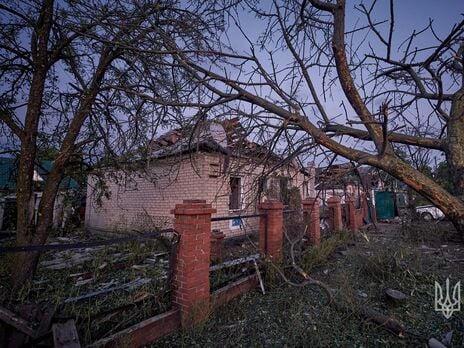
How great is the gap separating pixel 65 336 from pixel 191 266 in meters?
1.51

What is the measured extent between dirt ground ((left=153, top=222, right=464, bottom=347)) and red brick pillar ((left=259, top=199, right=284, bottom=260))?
0.66 m

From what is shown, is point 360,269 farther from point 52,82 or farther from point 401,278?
point 52,82

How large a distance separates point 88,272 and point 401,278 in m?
6.53

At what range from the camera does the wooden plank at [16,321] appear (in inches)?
86.0

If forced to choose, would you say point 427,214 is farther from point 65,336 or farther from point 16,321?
point 16,321

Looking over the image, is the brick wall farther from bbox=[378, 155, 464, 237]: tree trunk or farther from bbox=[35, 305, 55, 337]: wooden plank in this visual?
bbox=[378, 155, 464, 237]: tree trunk

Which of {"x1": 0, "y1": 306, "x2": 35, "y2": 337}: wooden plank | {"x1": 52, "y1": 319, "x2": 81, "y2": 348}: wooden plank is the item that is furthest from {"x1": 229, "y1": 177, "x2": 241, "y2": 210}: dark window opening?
{"x1": 0, "y1": 306, "x2": 35, "y2": 337}: wooden plank

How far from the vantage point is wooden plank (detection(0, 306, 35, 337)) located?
2.18 meters

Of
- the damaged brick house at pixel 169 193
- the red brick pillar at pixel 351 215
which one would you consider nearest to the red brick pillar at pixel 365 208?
the red brick pillar at pixel 351 215

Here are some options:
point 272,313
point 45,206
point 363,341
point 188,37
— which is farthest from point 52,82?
point 363,341

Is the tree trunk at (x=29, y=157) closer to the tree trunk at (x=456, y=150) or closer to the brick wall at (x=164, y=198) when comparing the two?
the brick wall at (x=164, y=198)

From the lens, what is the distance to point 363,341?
3.19m

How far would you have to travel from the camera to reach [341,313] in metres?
3.82

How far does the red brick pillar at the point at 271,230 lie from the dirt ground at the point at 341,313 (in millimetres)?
661
